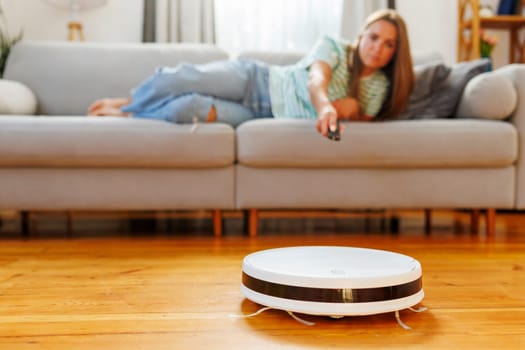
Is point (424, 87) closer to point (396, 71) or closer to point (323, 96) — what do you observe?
point (396, 71)

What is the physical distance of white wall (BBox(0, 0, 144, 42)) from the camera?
3043 mm

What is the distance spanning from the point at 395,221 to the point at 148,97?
1164 mm

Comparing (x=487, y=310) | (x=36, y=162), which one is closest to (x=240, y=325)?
(x=487, y=310)

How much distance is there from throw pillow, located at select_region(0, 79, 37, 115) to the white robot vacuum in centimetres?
139

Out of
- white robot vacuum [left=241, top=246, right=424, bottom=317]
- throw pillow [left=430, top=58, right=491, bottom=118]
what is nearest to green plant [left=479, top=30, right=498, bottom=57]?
throw pillow [left=430, top=58, right=491, bottom=118]

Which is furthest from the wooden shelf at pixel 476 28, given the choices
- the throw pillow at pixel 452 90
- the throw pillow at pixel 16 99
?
the throw pillow at pixel 16 99

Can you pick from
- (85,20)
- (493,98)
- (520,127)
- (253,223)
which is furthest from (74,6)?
(520,127)

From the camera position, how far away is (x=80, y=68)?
87.4 inches

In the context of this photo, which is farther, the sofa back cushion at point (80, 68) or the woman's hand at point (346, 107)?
the sofa back cushion at point (80, 68)

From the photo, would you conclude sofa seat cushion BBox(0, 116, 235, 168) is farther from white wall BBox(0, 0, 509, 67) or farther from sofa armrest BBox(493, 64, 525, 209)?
white wall BBox(0, 0, 509, 67)

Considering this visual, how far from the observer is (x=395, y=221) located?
88.7 inches

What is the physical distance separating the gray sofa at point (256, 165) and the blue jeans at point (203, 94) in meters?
0.09

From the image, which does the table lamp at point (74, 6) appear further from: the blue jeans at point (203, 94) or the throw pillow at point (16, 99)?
the blue jeans at point (203, 94)

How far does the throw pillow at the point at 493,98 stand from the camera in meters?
1.73
